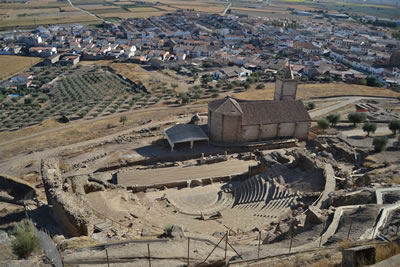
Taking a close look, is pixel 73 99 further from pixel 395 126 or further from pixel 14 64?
pixel 395 126

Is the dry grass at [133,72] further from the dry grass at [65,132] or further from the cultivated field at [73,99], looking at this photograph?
the dry grass at [65,132]

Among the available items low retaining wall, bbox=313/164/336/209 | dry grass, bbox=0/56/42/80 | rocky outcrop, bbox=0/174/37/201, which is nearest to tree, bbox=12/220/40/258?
rocky outcrop, bbox=0/174/37/201

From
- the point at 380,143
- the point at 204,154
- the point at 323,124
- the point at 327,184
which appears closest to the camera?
the point at 327,184

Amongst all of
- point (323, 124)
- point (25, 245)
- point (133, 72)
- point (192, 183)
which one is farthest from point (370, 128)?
point (133, 72)

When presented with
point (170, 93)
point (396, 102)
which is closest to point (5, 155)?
point (170, 93)

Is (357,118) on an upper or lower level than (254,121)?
lower

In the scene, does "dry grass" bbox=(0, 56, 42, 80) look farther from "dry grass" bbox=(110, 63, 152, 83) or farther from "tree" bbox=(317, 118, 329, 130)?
"tree" bbox=(317, 118, 329, 130)

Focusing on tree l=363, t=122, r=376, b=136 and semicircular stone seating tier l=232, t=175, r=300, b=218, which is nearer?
semicircular stone seating tier l=232, t=175, r=300, b=218
